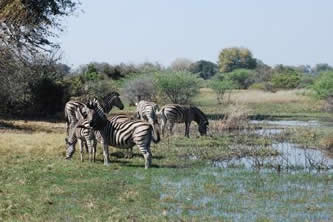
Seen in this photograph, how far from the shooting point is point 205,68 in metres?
143

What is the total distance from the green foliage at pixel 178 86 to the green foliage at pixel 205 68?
3527 inches

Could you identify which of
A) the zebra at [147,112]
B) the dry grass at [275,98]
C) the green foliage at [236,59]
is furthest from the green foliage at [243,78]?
the zebra at [147,112]

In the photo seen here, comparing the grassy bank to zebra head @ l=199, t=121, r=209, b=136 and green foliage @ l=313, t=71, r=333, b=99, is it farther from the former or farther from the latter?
zebra head @ l=199, t=121, r=209, b=136

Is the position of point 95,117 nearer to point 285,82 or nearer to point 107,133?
point 107,133

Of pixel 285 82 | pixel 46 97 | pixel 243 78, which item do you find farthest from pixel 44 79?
pixel 243 78

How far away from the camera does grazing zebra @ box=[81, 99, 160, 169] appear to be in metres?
16.3

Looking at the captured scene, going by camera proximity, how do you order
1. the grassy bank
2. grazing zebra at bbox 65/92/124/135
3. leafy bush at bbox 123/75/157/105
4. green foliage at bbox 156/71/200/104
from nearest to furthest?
grazing zebra at bbox 65/92/124/135 → the grassy bank → green foliage at bbox 156/71/200/104 → leafy bush at bbox 123/75/157/105

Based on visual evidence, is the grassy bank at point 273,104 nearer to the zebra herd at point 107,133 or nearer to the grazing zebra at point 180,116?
the grazing zebra at point 180,116

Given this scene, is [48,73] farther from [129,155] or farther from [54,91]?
[129,155]

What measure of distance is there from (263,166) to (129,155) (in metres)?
4.01

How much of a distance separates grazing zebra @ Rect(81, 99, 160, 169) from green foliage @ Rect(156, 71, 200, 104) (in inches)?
1199

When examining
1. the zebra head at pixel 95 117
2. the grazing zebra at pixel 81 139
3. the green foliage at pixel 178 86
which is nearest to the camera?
the zebra head at pixel 95 117

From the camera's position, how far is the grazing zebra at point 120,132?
53.4 ft

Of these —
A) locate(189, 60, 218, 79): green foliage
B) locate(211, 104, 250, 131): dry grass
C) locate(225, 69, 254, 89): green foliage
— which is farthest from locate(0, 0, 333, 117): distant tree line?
locate(189, 60, 218, 79): green foliage
